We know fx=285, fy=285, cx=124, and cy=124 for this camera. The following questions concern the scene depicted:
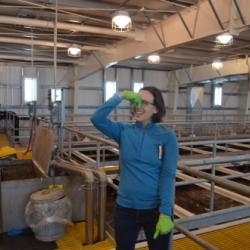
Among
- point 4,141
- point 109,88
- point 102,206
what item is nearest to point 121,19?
point 102,206

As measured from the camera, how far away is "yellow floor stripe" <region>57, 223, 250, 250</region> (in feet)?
8.39

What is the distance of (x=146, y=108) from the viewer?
62.1 inches

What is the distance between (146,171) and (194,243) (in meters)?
1.43

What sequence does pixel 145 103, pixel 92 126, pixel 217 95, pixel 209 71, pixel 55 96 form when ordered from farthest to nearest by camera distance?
pixel 217 95 < pixel 209 71 < pixel 92 126 < pixel 55 96 < pixel 145 103

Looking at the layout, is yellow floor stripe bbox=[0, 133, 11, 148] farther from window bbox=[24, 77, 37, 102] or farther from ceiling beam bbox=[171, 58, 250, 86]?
ceiling beam bbox=[171, 58, 250, 86]

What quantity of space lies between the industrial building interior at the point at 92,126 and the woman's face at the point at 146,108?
43 cm

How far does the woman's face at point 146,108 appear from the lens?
1565mm

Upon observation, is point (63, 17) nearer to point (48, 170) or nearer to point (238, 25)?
point (238, 25)

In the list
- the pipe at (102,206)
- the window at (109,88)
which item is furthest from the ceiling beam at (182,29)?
the window at (109,88)

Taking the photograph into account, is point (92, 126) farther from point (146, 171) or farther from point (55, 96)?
point (146, 171)

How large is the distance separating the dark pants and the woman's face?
0.51 m

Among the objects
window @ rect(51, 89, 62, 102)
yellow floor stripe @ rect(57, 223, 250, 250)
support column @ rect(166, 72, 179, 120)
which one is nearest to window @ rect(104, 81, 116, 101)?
support column @ rect(166, 72, 179, 120)

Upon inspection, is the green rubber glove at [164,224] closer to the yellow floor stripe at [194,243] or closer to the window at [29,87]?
the yellow floor stripe at [194,243]

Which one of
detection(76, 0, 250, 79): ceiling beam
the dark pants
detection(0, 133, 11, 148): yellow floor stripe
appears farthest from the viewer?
detection(0, 133, 11, 148): yellow floor stripe
